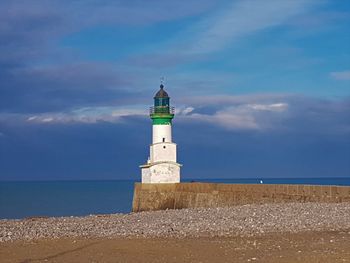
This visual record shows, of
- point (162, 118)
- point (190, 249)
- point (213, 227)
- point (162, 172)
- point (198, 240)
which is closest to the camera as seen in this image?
point (190, 249)

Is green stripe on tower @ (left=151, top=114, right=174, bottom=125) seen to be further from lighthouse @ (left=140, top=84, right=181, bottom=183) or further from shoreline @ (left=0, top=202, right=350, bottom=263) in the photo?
shoreline @ (left=0, top=202, right=350, bottom=263)

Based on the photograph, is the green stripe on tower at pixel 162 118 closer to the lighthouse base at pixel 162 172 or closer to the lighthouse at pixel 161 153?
the lighthouse at pixel 161 153

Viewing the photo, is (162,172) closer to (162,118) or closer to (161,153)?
(161,153)

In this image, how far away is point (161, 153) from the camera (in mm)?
40125

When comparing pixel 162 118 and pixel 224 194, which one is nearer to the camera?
pixel 224 194

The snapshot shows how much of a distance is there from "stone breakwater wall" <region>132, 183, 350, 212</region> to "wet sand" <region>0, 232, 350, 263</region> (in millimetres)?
11255

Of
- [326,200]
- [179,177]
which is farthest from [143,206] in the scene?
[326,200]

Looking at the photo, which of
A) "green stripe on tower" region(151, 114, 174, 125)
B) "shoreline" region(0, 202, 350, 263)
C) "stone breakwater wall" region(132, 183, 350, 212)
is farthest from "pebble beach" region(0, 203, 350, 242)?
"green stripe on tower" region(151, 114, 174, 125)

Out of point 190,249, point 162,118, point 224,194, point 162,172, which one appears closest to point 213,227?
point 190,249

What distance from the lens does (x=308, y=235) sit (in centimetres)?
1405

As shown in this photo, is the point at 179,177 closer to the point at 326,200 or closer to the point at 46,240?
the point at 326,200

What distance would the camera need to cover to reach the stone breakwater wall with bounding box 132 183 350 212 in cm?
2567

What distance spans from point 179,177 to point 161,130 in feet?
9.64

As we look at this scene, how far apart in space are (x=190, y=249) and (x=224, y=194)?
21.4 meters
